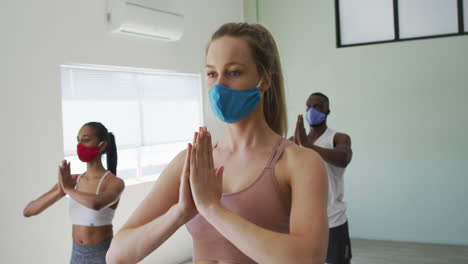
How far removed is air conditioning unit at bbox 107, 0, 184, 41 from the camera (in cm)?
364

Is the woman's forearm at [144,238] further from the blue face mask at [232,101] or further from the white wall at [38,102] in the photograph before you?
the white wall at [38,102]

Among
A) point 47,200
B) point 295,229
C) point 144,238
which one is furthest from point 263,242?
point 47,200

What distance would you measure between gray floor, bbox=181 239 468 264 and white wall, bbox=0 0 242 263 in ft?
8.39

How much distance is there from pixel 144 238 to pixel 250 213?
0.25 m

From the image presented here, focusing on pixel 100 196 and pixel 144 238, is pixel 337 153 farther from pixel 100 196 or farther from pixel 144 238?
pixel 144 238

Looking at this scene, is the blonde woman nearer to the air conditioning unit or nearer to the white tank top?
the white tank top

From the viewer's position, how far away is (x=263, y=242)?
2.65ft

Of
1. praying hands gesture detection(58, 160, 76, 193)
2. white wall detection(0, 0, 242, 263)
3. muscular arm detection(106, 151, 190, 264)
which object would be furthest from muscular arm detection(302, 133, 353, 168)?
white wall detection(0, 0, 242, 263)

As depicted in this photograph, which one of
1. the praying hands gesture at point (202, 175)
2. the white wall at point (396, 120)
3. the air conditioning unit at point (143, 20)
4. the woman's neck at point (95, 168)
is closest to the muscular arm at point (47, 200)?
the woman's neck at point (95, 168)

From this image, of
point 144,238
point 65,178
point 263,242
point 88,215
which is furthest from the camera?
point 88,215

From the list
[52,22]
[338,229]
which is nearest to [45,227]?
[52,22]

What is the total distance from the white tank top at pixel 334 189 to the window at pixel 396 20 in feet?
8.33

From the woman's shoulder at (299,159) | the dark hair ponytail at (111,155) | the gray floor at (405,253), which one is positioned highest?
the woman's shoulder at (299,159)

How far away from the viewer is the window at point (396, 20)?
15.1 feet
